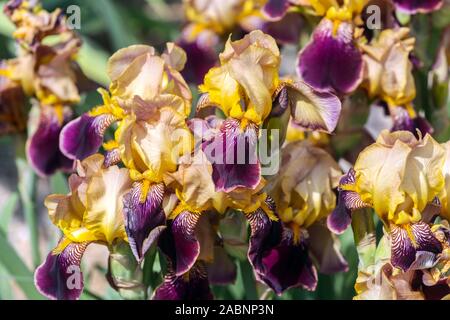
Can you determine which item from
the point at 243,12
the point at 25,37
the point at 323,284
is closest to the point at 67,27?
the point at 25,37

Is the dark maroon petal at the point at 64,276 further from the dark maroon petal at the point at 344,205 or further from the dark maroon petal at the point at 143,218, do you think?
the dark maroon petal at the point at 344,205

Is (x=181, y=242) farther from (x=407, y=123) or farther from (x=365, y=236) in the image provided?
(x=407, y=123)

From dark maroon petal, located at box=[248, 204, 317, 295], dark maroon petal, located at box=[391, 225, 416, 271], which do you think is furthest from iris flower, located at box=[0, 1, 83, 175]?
dark maroon petal, located at box=[391, 225, 416, 271]

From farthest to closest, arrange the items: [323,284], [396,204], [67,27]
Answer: [67,27] < [323,284] < [396,204]

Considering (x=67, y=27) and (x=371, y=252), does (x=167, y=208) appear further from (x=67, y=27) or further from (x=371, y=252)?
(x=67, y=27)

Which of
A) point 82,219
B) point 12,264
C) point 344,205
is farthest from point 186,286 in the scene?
point 12,264

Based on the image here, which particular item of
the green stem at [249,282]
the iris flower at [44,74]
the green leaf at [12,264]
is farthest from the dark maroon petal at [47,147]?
the green stem at [249,282]
